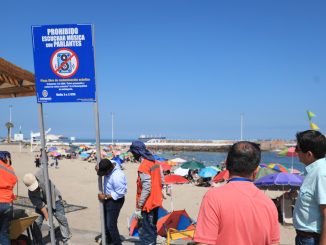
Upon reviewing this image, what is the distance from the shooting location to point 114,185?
504 cm

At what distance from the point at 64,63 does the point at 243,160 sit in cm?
287

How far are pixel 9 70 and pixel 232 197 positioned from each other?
4.69 meters

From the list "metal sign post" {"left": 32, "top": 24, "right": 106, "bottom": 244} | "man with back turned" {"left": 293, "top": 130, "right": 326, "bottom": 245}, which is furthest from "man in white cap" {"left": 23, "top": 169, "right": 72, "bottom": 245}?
"man with back turned" {"left": 293, "top": 130, "right": 326, "bottom": 245}

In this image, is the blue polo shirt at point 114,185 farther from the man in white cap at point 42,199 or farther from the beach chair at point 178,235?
the beach chair at point 178,235

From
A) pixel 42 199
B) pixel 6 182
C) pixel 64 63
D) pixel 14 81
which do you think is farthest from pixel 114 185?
pixel 14 81

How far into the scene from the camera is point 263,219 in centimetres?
210

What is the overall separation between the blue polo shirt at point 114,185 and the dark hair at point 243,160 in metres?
3.13

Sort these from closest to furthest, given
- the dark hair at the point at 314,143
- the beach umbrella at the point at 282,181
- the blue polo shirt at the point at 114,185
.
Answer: the dark hair at the point at 314,143, the blue polo shirt at the point at 114,185, the beach umbrella at the point at 282,181

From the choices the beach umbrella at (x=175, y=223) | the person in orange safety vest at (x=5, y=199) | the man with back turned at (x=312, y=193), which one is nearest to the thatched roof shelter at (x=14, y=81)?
the person in orange safety vest at (x=5, y=199)

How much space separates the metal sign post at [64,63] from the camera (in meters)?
4.22

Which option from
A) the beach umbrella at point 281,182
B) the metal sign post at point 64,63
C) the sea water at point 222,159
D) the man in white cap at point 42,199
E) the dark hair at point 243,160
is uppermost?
the metal sign post at point 64,63

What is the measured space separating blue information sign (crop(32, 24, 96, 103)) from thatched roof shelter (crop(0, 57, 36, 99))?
150cm

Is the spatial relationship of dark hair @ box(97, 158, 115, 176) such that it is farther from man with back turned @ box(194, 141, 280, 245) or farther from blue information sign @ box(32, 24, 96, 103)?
man with back turned @ box(194, 141, 280, 245)

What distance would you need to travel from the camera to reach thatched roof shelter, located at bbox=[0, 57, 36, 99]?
18.3 feet
